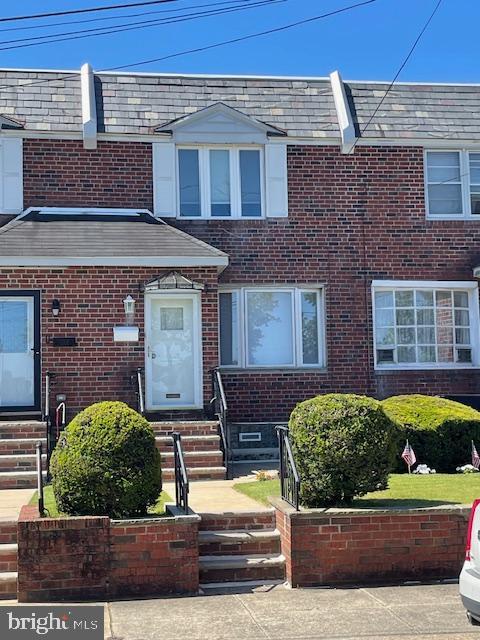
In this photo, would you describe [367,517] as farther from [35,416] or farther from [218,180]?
[218,180]

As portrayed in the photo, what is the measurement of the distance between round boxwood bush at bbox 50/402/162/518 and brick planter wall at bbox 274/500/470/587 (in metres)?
1.49

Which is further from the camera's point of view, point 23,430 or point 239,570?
point 23,430

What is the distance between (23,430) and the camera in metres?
12.9

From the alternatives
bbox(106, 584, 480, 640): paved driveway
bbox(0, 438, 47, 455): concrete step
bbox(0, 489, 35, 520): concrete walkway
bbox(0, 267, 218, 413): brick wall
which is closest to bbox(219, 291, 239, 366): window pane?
bbox(0, 267, 218, 413): brick wall

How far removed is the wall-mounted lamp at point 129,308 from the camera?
45.3ft

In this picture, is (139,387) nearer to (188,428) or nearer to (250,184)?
(188,428)

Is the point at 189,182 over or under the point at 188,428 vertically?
over

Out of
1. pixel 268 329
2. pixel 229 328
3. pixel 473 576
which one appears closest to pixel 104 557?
pixel 473 576

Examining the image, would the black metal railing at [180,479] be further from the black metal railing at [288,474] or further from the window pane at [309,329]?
the window pane at [309,329]

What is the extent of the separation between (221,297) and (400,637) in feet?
31.9

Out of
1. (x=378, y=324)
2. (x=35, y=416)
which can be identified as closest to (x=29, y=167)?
(x=35, y=416)

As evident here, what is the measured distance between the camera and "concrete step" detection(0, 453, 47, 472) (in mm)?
12180

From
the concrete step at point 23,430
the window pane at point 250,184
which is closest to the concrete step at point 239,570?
the concrete step at point 23,430

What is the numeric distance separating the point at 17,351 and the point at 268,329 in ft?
15.1
